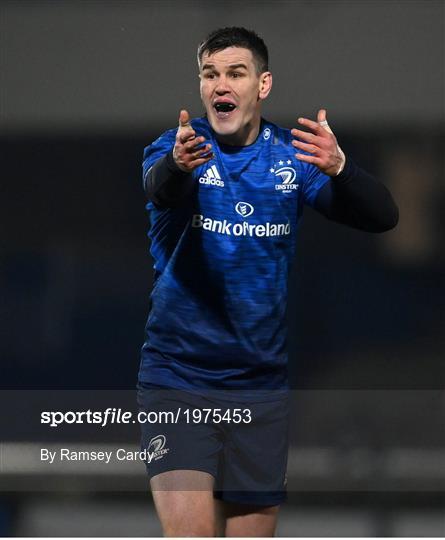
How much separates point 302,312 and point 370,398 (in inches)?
19.3

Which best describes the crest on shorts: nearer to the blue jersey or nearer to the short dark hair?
the blue jersey

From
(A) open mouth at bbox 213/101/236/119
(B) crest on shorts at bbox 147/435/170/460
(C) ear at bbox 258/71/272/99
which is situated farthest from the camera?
(C) ear at bbox 258/71/272/99

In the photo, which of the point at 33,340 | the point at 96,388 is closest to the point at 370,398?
the point at 96,388

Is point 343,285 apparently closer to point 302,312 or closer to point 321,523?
point 302,312

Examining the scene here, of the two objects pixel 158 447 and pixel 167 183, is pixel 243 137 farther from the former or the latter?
pixel 158 447

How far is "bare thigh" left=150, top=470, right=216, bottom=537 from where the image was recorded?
12.8ft

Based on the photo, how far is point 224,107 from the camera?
413cm

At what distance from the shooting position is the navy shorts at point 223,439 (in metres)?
3.99

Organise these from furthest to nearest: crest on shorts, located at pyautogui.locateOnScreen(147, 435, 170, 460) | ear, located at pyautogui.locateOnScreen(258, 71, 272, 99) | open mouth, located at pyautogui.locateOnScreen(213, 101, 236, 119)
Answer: ear, located at pyautogui.locateOnScreen(258, 71, 272, 99) → open mouth, located at pyautogui.locateOnScreen(213, 101, 236, 119) → crest on shorts, located at pyautogui.locateOnScreen(147, 435, 170, 460)

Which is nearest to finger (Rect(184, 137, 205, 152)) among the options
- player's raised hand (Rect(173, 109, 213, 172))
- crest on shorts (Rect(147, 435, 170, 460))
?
player's raised hand (Rect(173, 109, 213, 172))

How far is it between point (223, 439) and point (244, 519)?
0.37 m

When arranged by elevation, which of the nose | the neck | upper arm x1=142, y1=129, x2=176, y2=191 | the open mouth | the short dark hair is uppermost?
the short dark hair

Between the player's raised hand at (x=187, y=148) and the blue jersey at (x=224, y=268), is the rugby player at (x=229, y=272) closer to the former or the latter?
the blue jersey at (x=224, y=268)

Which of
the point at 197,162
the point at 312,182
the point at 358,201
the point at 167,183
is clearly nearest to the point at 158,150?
the point at 167,183
